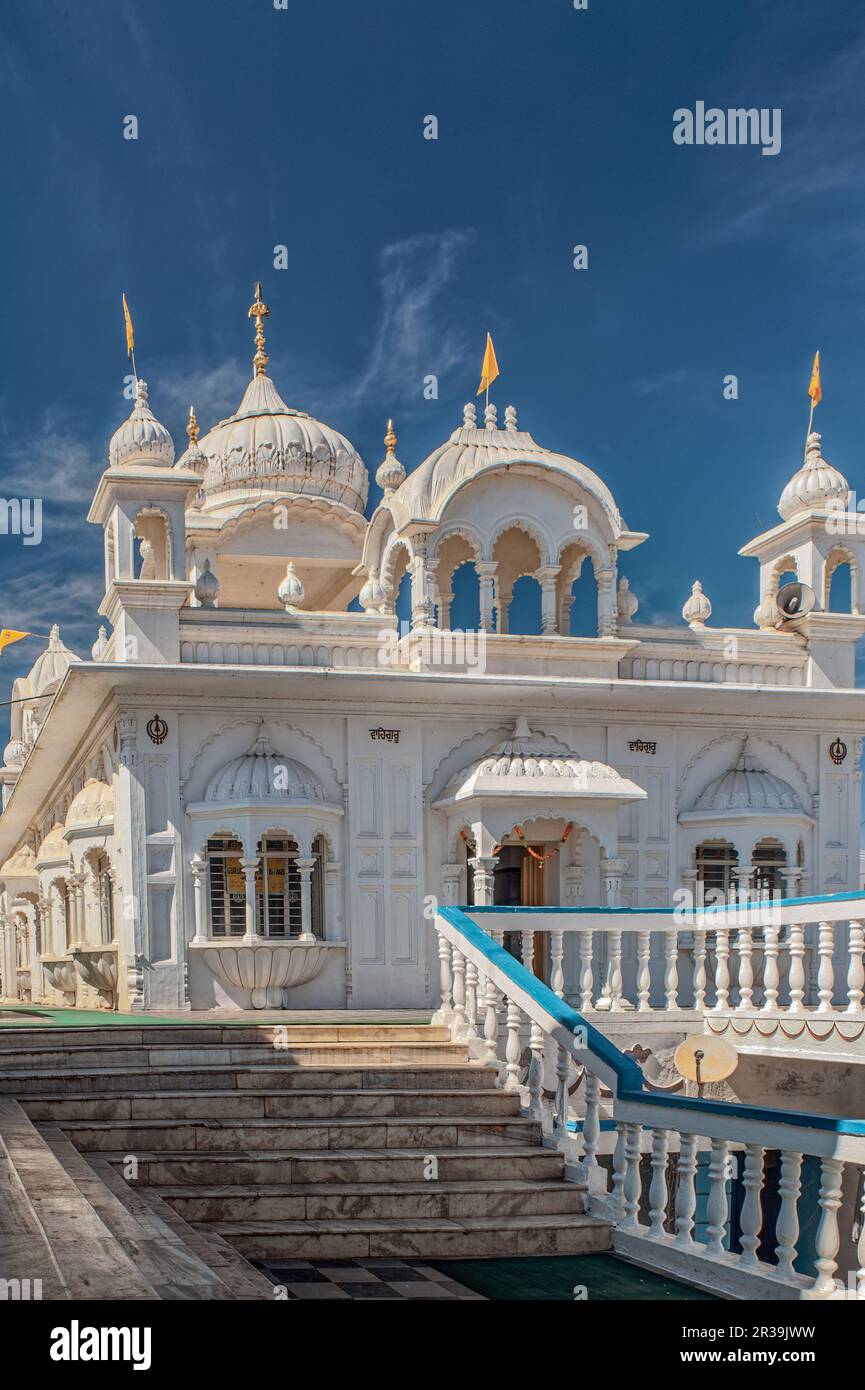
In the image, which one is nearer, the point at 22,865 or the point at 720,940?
the point at 720,940

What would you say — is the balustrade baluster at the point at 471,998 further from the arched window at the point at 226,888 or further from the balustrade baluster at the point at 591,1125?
the arched window at the point at 226,888

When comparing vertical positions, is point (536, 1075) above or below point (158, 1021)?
above

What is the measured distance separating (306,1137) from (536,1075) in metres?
1.79

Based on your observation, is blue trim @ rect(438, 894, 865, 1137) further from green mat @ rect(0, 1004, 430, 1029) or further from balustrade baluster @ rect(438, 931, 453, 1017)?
green mat @ rect(0, 1004, 430, 1029)

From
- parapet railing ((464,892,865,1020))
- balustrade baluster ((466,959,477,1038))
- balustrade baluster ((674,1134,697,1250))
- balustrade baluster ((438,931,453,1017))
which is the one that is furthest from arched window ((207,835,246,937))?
balustrade baluster ((674,1134,697,1250))

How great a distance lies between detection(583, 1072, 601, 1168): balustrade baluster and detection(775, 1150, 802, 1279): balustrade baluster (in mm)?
2262

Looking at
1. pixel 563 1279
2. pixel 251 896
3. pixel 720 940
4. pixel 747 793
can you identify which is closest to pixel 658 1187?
pixel 563 1279

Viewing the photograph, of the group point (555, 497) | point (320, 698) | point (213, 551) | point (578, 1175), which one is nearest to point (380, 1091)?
point (578, 1175)

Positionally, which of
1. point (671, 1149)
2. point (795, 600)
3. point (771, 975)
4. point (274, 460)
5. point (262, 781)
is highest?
point (274, 460)

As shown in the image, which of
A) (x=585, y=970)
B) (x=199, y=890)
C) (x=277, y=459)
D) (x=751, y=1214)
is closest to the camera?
(x=751, y=1214)

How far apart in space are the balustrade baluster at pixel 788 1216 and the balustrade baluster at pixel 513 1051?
3629 mm

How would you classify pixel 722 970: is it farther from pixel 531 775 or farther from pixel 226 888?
pixel 226 888

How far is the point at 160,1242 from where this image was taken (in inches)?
265

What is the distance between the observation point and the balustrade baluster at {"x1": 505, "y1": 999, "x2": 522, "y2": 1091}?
10773 mm
